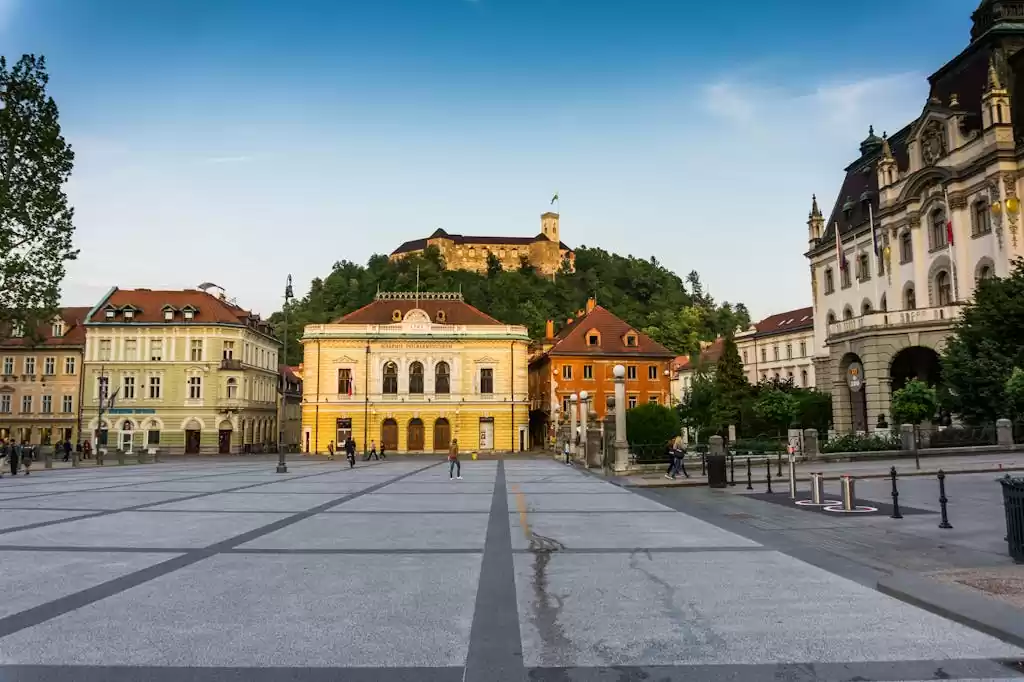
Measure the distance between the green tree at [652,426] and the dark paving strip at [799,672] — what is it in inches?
1042

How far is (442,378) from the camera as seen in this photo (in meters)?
59.1

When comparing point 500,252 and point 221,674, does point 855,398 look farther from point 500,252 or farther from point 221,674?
point 500,252

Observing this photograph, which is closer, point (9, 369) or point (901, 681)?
point (901, 681)

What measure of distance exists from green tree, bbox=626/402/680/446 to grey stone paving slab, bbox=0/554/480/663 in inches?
940

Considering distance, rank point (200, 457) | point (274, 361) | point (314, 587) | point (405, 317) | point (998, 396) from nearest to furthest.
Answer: point (314, 587), point (998, 396), point (200, 457), point (405, 317), point (274, 361)

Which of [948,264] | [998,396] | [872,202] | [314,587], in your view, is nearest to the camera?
[314,587]

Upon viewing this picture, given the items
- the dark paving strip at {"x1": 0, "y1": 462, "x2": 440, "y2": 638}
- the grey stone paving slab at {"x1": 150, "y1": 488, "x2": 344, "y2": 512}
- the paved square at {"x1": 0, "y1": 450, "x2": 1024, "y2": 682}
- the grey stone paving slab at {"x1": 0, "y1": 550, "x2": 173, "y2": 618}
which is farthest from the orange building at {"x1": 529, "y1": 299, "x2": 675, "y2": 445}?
the grey stone paving slab at {"x1": 0, "y1": 550, "x2": 173, "y2": 618}

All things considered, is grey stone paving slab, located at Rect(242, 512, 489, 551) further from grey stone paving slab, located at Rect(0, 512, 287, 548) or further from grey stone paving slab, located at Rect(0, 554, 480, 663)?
grey stone paving slab, located at Rect(0, 554, 480, 663)

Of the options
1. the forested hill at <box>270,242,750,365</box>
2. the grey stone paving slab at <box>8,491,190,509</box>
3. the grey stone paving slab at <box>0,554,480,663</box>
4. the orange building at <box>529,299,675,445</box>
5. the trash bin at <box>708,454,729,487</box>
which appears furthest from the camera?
the forested hill at <box>270,242,750,365</box>

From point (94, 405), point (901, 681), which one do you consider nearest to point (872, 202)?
point (901, 681)

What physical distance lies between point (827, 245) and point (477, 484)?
44.7m

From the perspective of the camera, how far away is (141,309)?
6141cm

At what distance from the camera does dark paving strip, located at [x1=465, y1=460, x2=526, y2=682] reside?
5.34m

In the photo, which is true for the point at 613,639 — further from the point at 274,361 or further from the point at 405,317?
the point at 274,361
